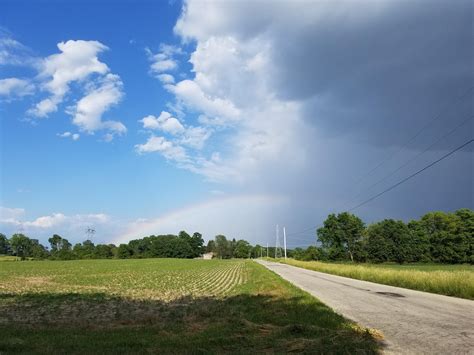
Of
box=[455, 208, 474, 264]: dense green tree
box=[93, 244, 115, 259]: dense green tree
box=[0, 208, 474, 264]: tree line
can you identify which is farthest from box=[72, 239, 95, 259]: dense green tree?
box=[455, 208, 474, 264]: dense green tree

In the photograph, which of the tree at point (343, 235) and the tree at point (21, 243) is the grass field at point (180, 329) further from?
the tree at point (21, 243)

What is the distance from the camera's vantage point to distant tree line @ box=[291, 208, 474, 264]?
317ft

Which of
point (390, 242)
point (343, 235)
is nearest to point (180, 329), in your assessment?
point (390, 242)

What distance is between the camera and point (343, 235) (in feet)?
407

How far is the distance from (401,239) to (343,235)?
18238 mm

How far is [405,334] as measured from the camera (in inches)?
436

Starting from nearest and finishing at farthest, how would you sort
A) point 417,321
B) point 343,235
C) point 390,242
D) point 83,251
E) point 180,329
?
1. point 180,329
2. point 417,321
3. point 390,242
4. point 343,235
5. point 83,251

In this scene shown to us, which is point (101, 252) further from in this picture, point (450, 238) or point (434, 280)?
point (434, 280)

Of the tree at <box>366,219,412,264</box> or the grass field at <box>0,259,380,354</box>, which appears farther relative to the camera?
the tree at <box>366,219,412,264</box>

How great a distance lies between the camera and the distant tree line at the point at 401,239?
9650 centimetres

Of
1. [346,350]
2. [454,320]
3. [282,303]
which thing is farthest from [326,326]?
[282,303]

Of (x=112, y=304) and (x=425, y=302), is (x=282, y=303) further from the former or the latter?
(x=112, y=304)

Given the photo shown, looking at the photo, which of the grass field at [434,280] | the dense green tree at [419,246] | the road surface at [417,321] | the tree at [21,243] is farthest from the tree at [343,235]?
the tree at [21,243]

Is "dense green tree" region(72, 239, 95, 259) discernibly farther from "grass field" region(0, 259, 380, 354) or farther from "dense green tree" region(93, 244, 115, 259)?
"grass field" region(0, 259, 380, 354)
